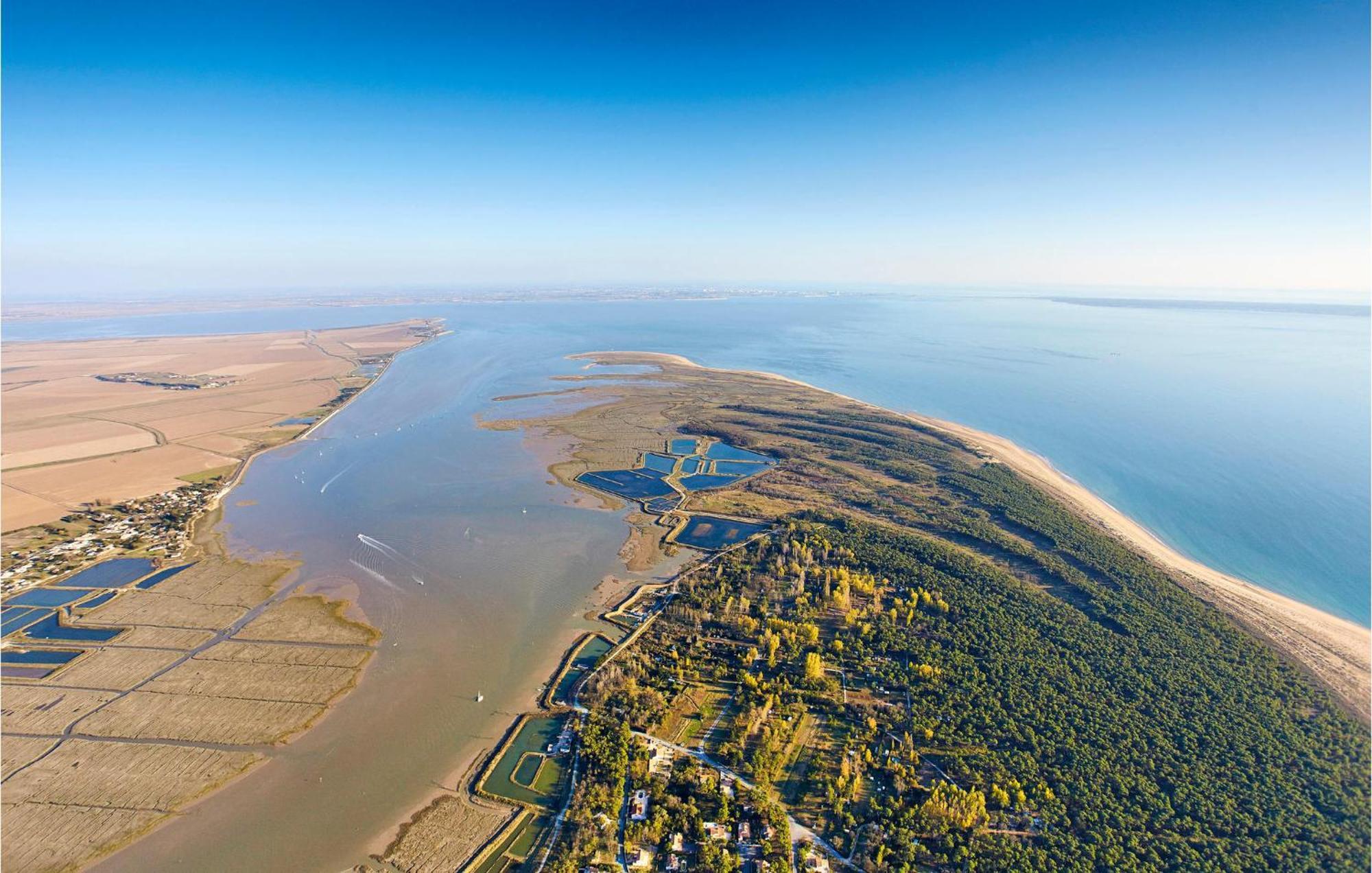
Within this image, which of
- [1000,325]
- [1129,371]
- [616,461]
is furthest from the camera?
[1000,325]

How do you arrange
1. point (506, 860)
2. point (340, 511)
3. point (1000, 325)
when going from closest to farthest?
point (506, 860)
point (340, 511)
point (1000, 325)

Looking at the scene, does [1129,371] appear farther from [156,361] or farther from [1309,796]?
[156,361]

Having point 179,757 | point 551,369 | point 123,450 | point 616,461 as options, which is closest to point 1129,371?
point 616,461

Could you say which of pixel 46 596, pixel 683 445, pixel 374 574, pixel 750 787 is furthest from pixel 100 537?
pixel 750 787

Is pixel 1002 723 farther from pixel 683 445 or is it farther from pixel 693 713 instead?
pixel 683 445

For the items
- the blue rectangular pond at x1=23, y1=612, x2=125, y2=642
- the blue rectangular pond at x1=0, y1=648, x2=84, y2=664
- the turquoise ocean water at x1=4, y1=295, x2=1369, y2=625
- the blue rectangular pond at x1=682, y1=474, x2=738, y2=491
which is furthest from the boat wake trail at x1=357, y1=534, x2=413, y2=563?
the blue rectangular pond at x1=682, y1=474, x2=738, y2=491

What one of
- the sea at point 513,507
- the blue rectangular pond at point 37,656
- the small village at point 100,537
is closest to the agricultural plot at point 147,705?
the blue rectangular pond at point 37,656

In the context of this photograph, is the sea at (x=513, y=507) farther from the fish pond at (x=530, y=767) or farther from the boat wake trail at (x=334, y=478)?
the fish pond at (x=530, y=767)
